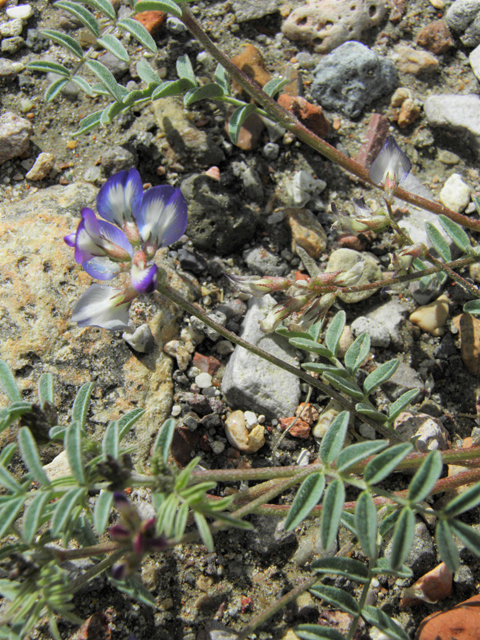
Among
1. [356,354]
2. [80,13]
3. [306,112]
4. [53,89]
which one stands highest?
[80,13]

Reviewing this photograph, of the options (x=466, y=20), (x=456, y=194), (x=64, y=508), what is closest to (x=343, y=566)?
(x=64, y=508)

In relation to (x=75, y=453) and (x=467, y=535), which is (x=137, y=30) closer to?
A: (x=75, y=453)

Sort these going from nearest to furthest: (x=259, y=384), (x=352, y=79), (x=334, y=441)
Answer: (x=334, y=441)
(x=259, y=384)
(x=352, y=79)

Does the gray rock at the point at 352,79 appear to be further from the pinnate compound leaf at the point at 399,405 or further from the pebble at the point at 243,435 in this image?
the pebble at the point at 243,435

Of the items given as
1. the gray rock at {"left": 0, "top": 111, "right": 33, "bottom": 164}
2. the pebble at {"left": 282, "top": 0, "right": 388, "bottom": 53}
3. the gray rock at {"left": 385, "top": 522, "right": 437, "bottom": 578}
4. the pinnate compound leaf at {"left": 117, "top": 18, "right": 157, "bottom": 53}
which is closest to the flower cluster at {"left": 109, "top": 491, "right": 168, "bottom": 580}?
the gray rock at {"left": 385, "top": 522, "right": 437, "bottom": 578}

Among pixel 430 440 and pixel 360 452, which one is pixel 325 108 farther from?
pixel 360 452

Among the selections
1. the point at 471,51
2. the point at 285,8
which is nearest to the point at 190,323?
the point at 285,8

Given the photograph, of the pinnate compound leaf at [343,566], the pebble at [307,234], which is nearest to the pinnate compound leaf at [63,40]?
the pebble at [307,234]
